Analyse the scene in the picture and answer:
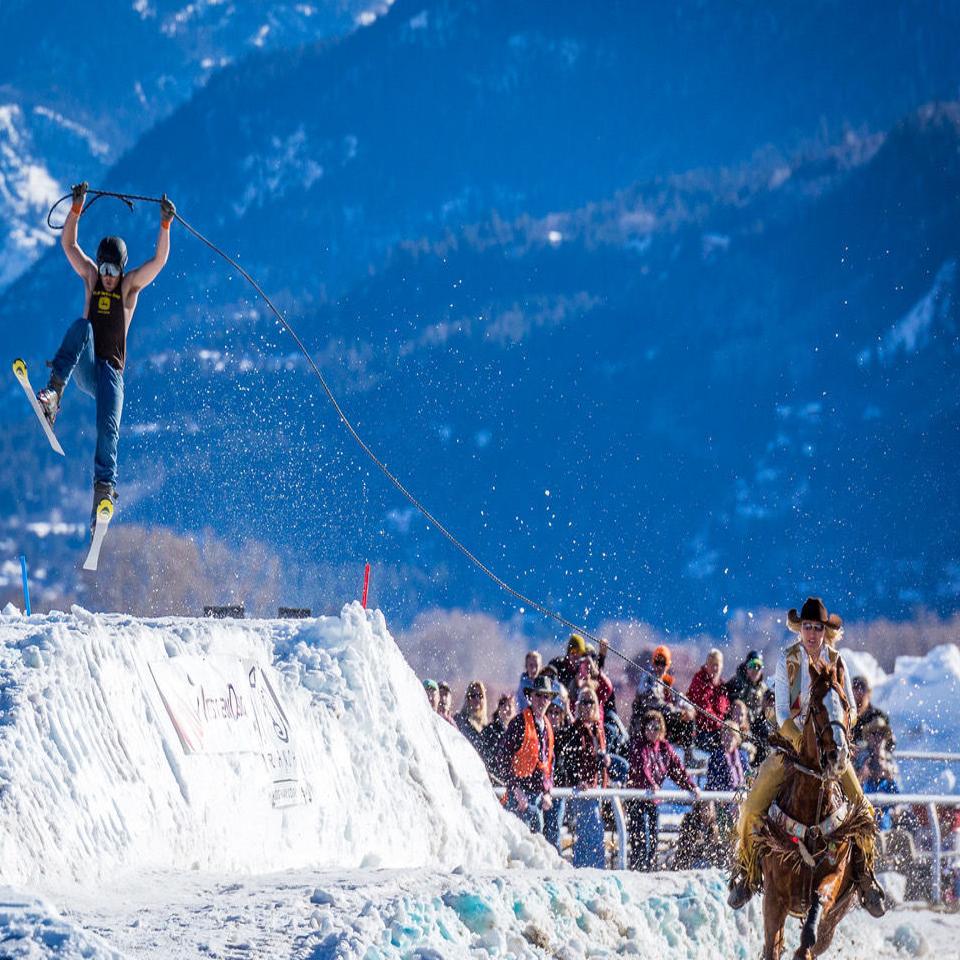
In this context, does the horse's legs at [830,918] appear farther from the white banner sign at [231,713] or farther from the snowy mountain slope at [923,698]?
the snowy mountain slope at [923,698]

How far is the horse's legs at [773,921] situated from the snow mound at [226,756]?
7.25 ft

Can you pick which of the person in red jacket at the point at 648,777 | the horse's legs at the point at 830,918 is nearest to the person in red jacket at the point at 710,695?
the person in red jacket at the point at 648,777

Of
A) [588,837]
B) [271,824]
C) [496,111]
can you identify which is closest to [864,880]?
[588,837]

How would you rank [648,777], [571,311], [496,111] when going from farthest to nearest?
[496,111]
[571,311]
[648,777]

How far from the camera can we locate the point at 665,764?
14.9 metres

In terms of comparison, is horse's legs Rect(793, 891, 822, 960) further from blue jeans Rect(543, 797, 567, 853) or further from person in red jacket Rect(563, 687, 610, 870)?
blue jeans Rect(543, 797, 567, 853)

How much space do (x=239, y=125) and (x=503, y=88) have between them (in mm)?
13730

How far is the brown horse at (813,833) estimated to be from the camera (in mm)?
11086

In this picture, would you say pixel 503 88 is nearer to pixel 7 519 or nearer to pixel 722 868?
pixel 7 519

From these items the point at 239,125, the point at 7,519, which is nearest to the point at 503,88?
the point at 239,125

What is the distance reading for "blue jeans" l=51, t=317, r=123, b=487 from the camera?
11.3 meters

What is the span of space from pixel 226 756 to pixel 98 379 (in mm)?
2857

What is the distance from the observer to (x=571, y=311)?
70.8 metres

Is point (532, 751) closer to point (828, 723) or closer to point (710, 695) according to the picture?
point (710, 695)
